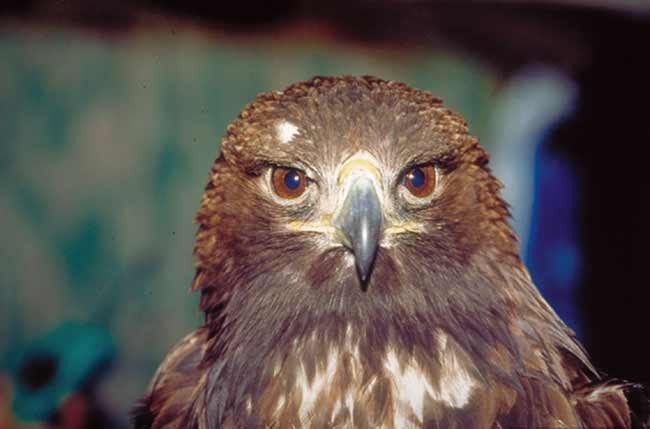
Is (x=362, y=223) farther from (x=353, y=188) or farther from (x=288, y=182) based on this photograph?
(x=288, y=182)

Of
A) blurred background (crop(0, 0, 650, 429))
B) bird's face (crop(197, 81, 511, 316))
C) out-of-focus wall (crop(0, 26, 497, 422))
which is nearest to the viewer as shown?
bird's face (crop(197, 81, 511, 316))

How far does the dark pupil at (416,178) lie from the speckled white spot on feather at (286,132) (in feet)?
1.08

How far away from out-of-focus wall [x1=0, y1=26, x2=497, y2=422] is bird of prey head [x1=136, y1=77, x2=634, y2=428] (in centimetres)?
252

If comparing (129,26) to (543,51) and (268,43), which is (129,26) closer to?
(268,43)

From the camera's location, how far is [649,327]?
12.3 feet

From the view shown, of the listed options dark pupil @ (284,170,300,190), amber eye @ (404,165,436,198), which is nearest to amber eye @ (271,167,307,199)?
dark pupil @ (284,170,300,190)

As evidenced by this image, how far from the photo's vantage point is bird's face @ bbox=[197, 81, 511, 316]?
1.68 m

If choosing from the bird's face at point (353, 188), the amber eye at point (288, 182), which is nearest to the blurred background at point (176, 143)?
the bird's face at point (353, 188)

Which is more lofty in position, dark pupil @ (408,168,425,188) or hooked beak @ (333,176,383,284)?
dark pupil @ (408,168,425,188)

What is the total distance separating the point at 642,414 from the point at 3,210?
12.5 ft

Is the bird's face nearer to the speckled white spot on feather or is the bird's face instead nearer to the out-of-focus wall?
the speckled white spot on feather

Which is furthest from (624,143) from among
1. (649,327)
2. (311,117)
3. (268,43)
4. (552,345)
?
(311,117)

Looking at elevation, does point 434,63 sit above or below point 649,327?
above

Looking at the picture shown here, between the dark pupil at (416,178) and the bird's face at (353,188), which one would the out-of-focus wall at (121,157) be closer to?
the bird's face at (353,188)
